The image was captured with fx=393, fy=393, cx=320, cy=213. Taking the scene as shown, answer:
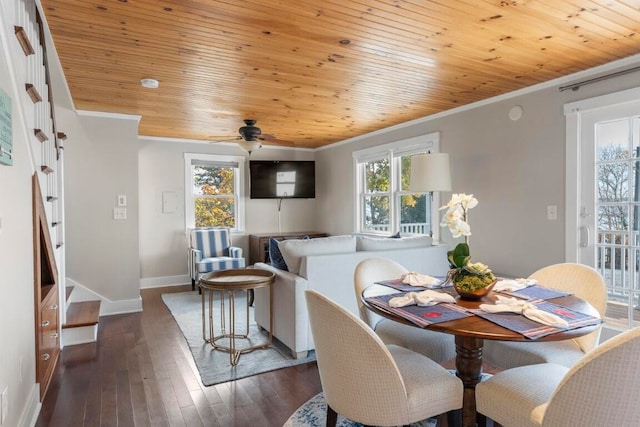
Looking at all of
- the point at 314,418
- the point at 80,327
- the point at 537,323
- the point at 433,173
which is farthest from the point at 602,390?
the point at 80,327

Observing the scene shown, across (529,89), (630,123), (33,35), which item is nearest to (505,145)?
(529,89)

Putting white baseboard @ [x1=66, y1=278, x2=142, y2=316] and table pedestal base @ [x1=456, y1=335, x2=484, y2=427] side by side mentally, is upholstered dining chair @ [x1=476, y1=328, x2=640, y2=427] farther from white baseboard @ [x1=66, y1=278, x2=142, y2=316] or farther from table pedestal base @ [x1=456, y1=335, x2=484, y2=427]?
white baseboard @ [x1=66, y1=278, x2=142, y2=316]

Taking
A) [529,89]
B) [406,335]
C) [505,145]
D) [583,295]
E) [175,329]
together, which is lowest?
[175,329]

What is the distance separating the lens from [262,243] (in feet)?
20.4

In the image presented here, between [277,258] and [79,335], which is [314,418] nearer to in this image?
[277,258]

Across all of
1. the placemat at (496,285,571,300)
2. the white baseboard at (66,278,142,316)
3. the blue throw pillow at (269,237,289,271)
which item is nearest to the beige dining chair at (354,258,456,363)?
the placemat at (496,285,571,300)

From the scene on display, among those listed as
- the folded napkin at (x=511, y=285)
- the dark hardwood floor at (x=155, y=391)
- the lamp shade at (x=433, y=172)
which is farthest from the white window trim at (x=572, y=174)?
the dark hardwood floor at (x=155, y=391)

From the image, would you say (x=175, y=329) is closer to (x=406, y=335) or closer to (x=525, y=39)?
(x=406, y=335)

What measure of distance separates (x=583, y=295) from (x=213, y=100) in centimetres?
345

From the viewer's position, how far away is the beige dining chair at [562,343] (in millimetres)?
1998

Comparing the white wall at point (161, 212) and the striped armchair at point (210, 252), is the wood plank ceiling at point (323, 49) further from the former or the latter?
the striped armchair at point (210, 252)

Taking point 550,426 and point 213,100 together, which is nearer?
point 550,426

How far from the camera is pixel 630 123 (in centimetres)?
296

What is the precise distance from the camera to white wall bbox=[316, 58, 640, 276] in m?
3.40
